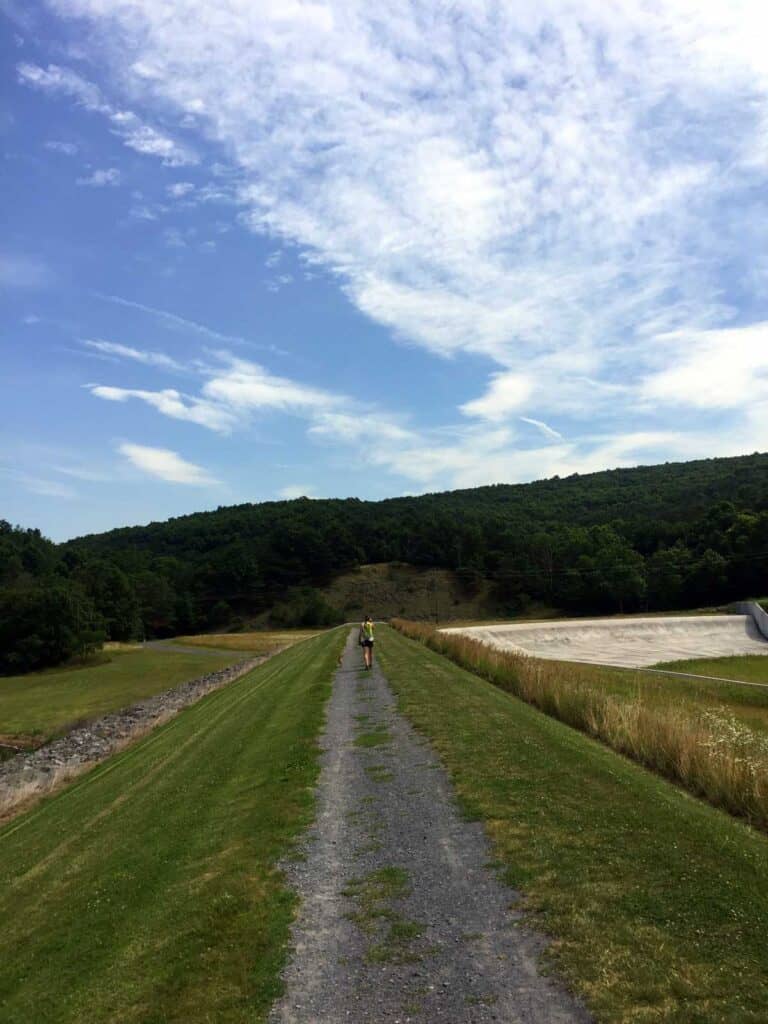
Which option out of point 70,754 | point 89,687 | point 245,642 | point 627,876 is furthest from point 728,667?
point 245,642

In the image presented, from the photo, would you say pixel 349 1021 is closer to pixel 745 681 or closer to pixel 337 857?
pixel 337 857

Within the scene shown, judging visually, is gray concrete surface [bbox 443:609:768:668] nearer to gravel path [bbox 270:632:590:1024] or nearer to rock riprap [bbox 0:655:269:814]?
rock riprap [bbox 0:655:269:814]

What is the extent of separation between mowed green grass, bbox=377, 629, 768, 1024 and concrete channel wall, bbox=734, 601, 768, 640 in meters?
51.0

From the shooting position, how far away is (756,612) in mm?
56781

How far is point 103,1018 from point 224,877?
7.01ft

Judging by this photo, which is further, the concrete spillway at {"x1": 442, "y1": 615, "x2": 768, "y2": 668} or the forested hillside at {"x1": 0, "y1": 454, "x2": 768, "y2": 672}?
the forested hillside at {"x1": 0, "y1": 454, "x2": 768, "y2": 672}

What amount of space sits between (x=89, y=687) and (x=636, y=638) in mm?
43689

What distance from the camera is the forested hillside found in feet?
289

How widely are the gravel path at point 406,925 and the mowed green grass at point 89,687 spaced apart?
34265 mm

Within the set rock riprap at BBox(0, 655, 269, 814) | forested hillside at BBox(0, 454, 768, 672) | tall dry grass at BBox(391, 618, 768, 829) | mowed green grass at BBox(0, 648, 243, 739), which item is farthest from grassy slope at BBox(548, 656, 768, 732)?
forested hillside at BBox(0, 454, 768, 672)

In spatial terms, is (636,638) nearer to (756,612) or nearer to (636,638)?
(636,638)

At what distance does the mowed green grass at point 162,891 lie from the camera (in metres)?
4.80

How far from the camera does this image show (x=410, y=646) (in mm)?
32281

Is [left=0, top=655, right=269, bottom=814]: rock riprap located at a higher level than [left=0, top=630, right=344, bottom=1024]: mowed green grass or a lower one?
lower
